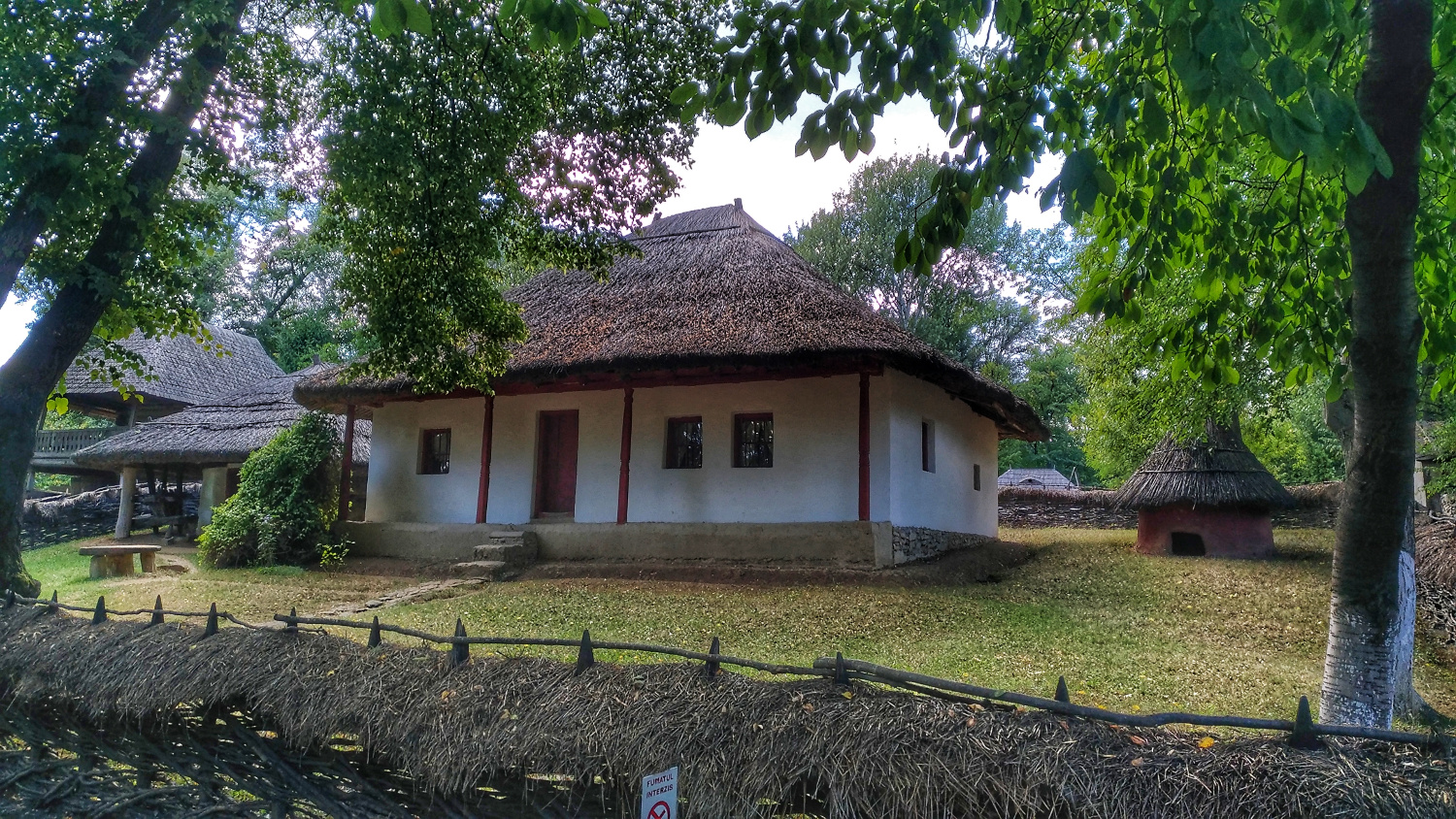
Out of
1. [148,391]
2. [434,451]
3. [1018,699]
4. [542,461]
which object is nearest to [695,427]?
[542,461]

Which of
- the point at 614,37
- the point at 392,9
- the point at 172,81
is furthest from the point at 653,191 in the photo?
the point at 392,9

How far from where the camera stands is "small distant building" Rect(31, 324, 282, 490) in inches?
947

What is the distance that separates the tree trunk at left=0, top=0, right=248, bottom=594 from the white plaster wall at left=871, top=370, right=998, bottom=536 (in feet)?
30.0

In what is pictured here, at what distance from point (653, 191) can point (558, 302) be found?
264 inches

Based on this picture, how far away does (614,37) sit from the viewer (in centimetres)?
801

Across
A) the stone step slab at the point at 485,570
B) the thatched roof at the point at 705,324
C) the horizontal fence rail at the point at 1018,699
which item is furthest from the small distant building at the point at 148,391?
the horizontal fence rail at the point at 1018,699

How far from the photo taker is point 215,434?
19391mm

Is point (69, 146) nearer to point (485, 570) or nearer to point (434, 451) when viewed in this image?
point (485, 570)

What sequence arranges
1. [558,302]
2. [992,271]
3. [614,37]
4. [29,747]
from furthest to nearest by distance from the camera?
[992,271], [558,302], [614,37], [29,747]

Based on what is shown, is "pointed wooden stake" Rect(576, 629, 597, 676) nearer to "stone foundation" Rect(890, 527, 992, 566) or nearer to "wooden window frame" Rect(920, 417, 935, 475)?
"stone foundation" Rect(890, 527, 992, 566)

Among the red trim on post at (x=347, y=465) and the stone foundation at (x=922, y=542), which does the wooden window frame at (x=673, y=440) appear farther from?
the red trim on post at (x=347, y=465)

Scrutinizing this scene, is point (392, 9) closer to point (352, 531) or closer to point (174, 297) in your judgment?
point (174, 297)

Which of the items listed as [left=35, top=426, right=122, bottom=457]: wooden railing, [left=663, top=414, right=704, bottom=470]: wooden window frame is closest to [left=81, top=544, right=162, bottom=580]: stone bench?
[left=663, top=414, right=704, bottom=470]: wooden window frame

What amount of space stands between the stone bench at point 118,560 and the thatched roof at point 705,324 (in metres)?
3.66
